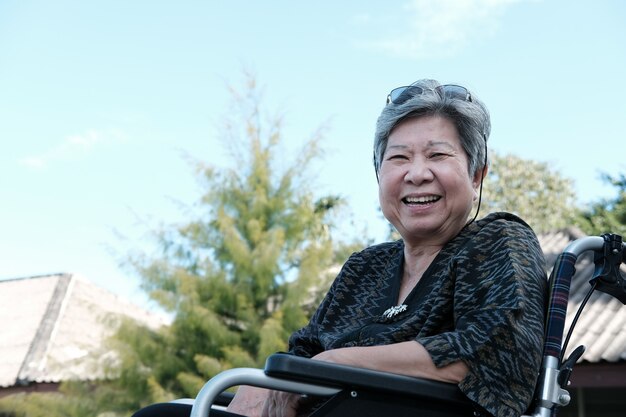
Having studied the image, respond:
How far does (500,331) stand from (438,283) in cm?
28

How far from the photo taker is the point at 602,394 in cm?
1249

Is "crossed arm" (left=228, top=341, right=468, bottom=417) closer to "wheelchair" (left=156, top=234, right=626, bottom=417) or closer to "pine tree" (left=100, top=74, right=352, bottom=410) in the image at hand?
"wheelchair" (left=156, top=234, right=626, bottom=417)

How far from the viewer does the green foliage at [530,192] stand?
3612 centimetres

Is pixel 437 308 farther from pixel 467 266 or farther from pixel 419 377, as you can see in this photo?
pixel 419 377

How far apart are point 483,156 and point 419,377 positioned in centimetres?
75

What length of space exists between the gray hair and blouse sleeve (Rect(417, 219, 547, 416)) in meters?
0.37

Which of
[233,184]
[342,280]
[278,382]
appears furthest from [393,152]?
[233,184]

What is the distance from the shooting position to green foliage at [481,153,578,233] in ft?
119

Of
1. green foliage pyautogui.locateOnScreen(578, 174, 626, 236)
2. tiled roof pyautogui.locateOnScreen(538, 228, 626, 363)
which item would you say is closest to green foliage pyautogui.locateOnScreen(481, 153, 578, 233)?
green foliage pyautogui.locateOnScreen(578, 174, 626, 236)

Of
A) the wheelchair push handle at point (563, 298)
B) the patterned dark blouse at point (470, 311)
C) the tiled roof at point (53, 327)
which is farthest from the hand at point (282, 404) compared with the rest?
the tiled roof at point (53, 327)

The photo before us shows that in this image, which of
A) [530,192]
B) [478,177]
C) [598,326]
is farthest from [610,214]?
[478,177]

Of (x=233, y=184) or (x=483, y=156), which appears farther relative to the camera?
(x=233, y=184)

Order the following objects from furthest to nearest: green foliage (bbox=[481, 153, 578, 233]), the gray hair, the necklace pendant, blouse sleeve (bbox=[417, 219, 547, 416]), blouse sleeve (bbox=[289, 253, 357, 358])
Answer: green foliage (bbox=[481, 153, 578, 233]) → blouse sleeve (bbox=[289, 253, 357, 358]) → the gray hair → the necklace pendant → blouse sleeve (bbox=[417, 219, 547, 416])

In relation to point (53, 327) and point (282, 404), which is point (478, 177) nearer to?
point (282, 404)
